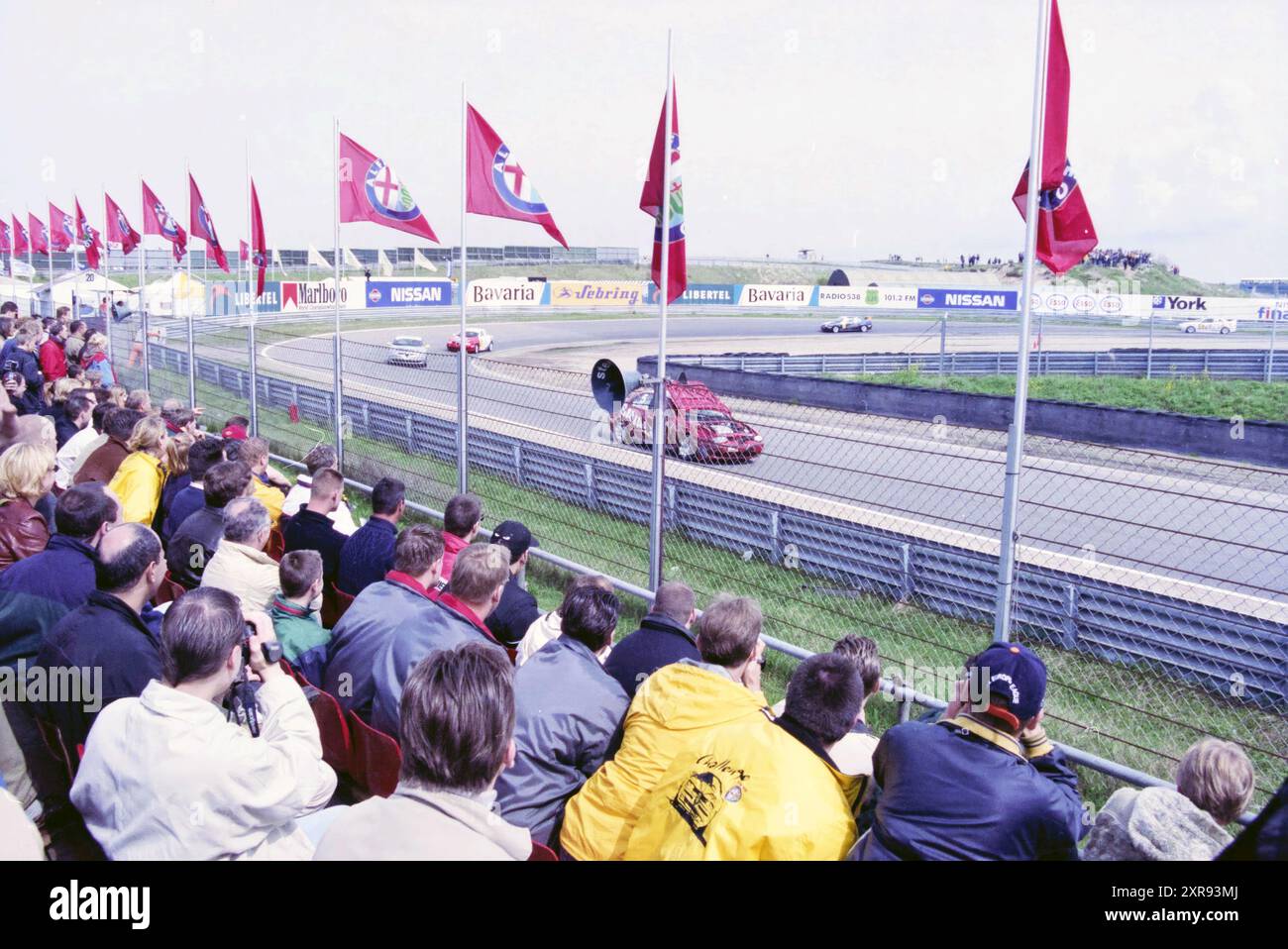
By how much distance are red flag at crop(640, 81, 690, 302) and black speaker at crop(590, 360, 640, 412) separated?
55 cm

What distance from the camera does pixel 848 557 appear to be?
24.9ft

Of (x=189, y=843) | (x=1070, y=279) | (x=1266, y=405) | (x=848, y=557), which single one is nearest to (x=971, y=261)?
(x=1070, y=279)

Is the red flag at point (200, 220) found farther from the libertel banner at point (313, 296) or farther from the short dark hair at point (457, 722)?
the libertel banner at point (313, 296)

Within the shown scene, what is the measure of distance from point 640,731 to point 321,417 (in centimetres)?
1137

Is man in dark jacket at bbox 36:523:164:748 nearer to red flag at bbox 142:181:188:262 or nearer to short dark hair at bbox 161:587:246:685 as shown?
short dark hair at bbox 161:587:246:685

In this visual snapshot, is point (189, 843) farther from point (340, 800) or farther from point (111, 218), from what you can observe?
point (111, 218)

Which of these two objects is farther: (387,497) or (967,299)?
(967,299)

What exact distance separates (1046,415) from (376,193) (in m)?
13.9

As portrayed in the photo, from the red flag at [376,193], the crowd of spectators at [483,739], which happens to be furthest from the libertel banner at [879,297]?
the crowd of spectators at [483,739]

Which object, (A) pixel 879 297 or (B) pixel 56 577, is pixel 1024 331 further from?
(A) pixel 879 297

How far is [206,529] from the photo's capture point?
20.1 ft

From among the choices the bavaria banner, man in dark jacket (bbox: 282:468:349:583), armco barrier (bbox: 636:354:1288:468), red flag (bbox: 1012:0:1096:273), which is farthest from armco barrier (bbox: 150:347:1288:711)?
the bavaria banner

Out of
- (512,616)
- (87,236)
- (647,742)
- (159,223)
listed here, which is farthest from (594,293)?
(647,742)
